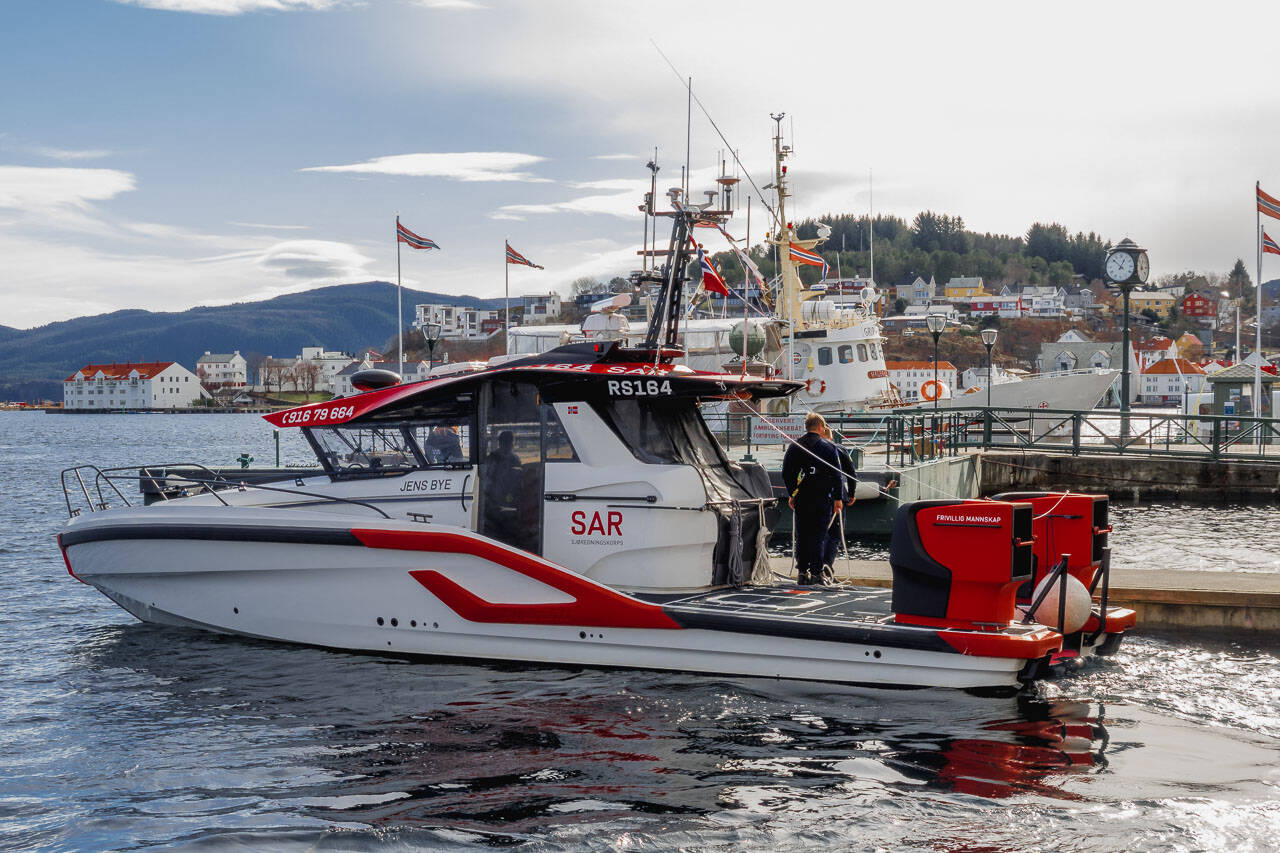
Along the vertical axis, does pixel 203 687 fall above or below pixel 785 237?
below

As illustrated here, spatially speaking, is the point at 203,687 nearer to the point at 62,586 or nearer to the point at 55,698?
the point at 55,698

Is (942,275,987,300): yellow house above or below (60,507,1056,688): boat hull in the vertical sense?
above

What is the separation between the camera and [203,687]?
8.77 m

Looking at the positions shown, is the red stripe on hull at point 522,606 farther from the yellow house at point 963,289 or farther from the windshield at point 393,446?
the yellow house at point 963,289

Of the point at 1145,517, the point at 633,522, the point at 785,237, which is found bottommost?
the point at 1145,517

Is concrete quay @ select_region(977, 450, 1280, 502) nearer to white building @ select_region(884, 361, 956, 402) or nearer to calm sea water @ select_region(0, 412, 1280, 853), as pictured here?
calm sea water @ select_region(0, 412, 1280, 853)

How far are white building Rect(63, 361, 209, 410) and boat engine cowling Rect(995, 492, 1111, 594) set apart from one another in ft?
592

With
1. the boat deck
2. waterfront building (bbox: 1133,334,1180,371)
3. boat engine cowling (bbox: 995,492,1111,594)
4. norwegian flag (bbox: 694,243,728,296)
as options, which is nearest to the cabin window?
the boat deck

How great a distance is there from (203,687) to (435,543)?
2211 mm

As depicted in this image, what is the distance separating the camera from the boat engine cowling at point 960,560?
7258 mm

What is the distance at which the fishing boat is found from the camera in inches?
308

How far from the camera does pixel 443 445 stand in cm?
960

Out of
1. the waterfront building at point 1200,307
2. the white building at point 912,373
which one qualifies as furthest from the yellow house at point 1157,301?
the white building at point 912,373

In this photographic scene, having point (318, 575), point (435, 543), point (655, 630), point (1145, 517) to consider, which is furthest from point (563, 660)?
point (1145, 517)
